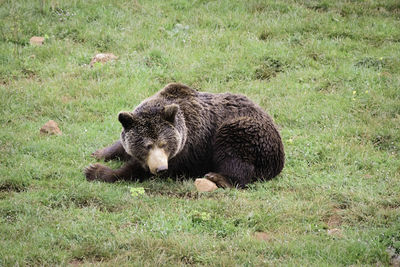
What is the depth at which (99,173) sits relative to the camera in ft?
25.0

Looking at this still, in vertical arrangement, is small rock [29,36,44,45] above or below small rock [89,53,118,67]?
above

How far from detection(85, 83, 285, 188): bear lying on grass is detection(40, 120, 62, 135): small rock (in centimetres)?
100

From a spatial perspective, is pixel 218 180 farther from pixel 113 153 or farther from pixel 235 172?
A: pixel 113 153

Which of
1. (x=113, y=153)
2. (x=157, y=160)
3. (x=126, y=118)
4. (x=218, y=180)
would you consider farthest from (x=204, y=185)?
(x=113, y=153)

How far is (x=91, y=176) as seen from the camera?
7.59 metres

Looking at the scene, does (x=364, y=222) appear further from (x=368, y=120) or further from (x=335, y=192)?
(x=368, y=120)

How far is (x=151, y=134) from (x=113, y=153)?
3.85 ft

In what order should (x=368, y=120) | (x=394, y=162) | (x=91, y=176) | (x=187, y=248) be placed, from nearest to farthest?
(x=187, y=248)
(x=91, y=176)
(x=394, y=162)
(x=368, y=120)

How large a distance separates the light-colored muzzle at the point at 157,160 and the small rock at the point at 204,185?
57 centimetres

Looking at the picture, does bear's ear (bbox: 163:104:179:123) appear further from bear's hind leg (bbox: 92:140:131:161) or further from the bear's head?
bear's hind leg (bbox: 92:140:131:161)

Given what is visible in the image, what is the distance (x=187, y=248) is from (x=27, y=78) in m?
6.64

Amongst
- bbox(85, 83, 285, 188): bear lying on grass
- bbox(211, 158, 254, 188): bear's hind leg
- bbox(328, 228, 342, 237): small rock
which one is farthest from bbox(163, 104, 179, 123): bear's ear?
bbox(328, 228, 342, 237): small rock

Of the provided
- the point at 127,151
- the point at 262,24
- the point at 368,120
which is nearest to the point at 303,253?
the point at 127,151

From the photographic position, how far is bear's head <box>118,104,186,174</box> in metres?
7.35
